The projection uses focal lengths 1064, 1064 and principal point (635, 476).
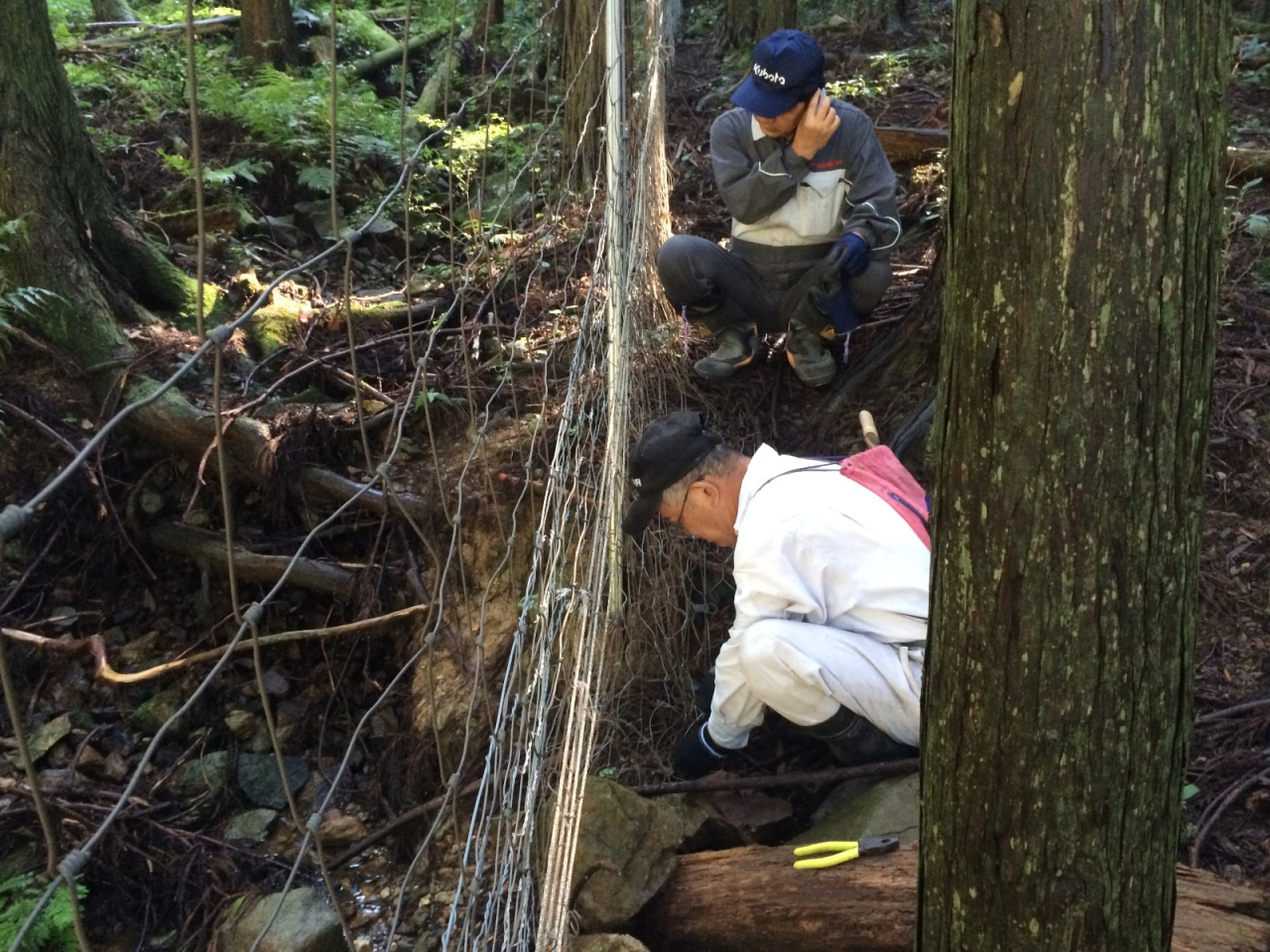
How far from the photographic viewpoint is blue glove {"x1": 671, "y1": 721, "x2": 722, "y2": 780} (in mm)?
3199

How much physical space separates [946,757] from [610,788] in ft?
5.04

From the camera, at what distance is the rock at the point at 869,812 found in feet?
9.07

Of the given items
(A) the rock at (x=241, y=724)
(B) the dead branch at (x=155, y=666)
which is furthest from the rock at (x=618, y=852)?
(A) the rock at (x=241, y=724)

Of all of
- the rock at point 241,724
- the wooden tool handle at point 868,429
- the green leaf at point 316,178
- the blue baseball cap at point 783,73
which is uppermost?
the blue baseball cap at point 783,73

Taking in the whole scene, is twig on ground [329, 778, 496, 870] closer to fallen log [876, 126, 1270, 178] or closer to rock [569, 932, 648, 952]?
rock [569, 932, 648, 952]

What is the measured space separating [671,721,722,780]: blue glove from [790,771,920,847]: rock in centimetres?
36

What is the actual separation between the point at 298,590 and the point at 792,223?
251cm

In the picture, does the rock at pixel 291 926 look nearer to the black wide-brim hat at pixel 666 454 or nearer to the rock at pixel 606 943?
the rock at pixel 606 943

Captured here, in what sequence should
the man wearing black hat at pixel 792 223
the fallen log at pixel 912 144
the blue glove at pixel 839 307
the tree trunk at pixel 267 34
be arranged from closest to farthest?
the man wearing black hat at pixel 792 223, the blue glove at pixel 839 307, the fallen log at pixel 912 144, the tree trunk at pixel 267 34

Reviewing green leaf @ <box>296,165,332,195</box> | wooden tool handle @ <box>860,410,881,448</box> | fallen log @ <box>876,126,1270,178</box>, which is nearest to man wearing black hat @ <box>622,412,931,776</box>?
wooden tool handle @ <box>860,410,881,448</box>

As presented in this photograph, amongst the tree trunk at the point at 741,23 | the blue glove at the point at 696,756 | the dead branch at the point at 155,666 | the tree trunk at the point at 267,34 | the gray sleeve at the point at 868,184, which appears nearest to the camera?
the blue glove at the point at 696,756

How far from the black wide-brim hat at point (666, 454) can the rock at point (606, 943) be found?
1.19 meters

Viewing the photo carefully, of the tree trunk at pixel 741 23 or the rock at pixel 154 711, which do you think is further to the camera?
the tree trunk at pixel 741 23

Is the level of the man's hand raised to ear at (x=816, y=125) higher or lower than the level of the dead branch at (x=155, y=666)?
higher
